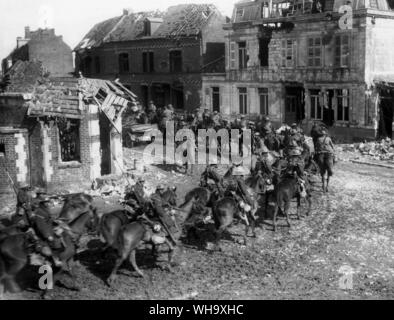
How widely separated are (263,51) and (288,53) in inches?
101

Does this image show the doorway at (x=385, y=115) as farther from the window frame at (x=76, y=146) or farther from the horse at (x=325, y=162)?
the window frame at (x=76, y=146)

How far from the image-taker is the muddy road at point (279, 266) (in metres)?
10.8

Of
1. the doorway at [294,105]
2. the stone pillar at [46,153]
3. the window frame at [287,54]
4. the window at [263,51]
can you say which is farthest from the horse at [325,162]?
the window at [263,51]

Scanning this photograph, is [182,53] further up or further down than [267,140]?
→ further up

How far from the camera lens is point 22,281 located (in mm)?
11266

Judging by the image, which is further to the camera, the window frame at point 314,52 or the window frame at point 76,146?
the window frame at point 314,52

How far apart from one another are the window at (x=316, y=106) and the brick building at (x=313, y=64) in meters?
0.06

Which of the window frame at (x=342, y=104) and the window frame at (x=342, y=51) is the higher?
the window frame at (x=342, y=51)

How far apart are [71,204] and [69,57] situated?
3851 cm

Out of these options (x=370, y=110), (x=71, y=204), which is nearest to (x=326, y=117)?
(x=370, y=110)

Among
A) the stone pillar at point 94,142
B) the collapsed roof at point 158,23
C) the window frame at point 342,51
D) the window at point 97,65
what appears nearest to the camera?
the stone pillar at point 94,142

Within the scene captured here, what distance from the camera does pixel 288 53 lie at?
3209 cm

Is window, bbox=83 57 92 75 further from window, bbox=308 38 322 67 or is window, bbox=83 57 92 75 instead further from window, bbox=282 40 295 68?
window, bbox=308 38 322 67
